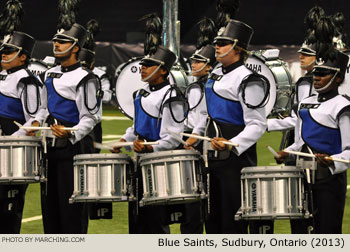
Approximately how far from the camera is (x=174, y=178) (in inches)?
285

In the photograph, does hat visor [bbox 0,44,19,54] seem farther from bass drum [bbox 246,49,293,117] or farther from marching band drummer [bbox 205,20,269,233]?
bass drum [bbox 246,49,293,117]

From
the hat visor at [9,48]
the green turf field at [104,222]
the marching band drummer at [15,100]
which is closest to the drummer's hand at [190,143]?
the marching band drummer at [15,100]

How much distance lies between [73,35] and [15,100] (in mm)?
862

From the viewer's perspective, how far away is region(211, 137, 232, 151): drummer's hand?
714 centimetres

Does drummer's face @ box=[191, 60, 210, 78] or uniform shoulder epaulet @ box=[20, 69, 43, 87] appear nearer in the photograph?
uniform shoulder epaulet @ box=[20, 69, 43, 87]

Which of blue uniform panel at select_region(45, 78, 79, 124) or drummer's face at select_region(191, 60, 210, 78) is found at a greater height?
drummer's face at select_region(191, 60, 210, 78)

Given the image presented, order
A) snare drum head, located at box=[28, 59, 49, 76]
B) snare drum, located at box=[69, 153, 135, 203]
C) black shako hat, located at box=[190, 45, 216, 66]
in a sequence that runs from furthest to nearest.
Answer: snare drum head, located at box=[28, 59, 49, 76] → black shako hat, located at box=[190, 45, 216, 66] → snare drum, located at box=[69, 153, 135, 203]

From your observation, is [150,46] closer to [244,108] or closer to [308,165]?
[244,108]

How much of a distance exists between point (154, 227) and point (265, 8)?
2130 centimetres

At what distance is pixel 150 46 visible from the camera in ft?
26.7

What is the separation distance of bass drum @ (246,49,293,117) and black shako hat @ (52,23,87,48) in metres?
5.37

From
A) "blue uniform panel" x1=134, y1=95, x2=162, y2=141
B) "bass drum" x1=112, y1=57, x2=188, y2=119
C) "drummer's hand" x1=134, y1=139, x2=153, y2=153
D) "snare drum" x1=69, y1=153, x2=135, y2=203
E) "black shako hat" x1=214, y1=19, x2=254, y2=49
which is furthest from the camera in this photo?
"bass drum" x1=112, y1=57, x2=188, y2=119

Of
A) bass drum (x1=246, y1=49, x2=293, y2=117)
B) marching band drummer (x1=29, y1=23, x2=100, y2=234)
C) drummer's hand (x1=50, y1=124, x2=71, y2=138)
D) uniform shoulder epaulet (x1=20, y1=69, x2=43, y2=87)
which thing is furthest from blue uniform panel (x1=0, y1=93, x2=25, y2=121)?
bass drum (x1=246, y1=49, x2=293, y2=117)

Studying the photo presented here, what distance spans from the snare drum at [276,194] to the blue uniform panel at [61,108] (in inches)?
71.9
